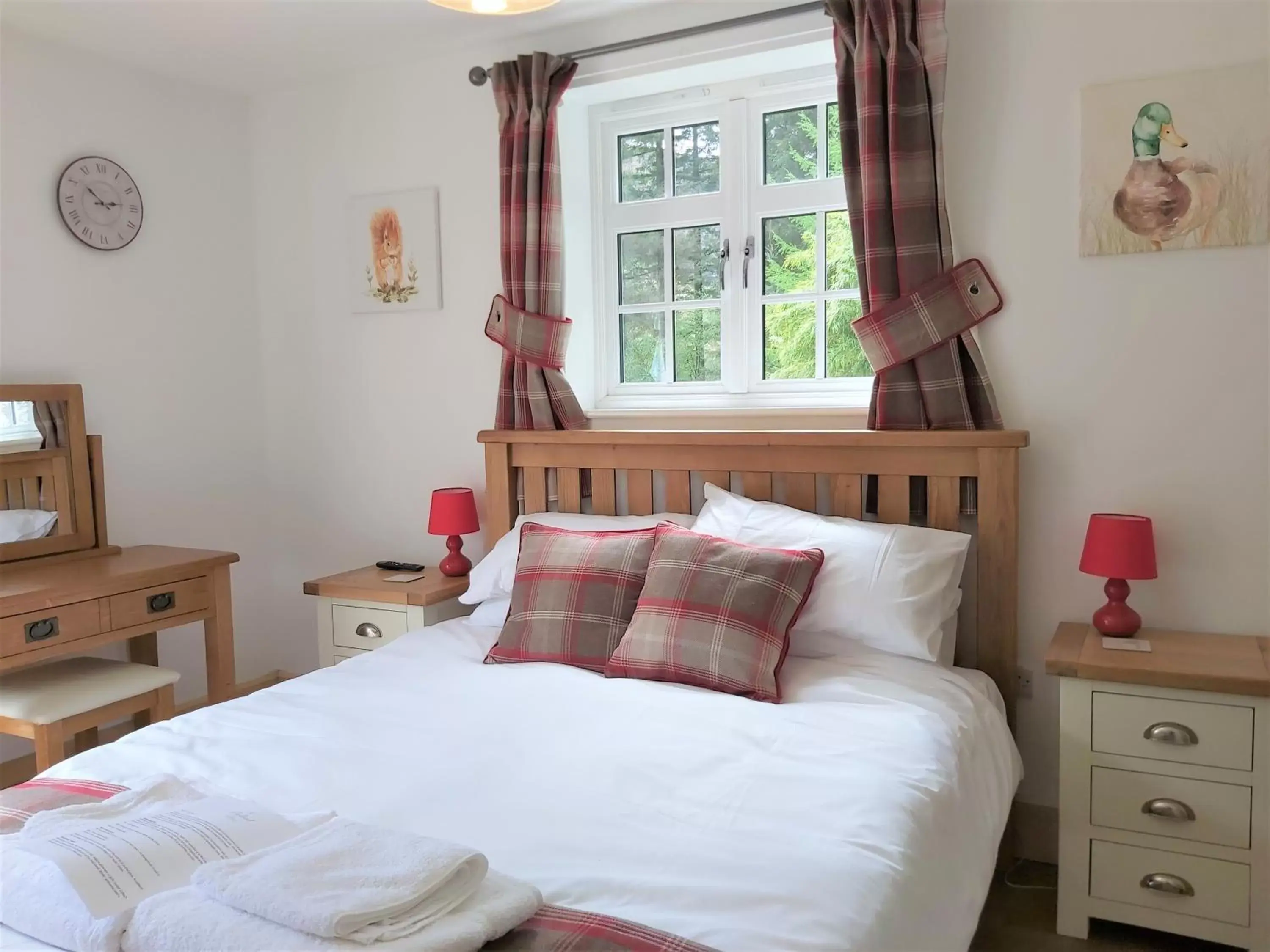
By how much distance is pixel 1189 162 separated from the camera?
2.18 m

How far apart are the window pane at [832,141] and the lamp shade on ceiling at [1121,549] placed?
129 cm

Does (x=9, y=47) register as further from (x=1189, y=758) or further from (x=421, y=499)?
(x=1189, y=758)

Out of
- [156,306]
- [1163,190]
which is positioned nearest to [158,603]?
[156,306]

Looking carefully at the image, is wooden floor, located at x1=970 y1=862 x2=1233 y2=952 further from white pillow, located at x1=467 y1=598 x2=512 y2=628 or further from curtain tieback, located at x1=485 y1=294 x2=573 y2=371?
curtain tieback, located at x1=485 y1=294 x2=573 y2=371

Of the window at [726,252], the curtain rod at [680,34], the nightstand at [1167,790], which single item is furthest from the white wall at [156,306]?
the nightstand at [1167,790]

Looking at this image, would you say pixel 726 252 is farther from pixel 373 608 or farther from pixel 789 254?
pixel 373 608

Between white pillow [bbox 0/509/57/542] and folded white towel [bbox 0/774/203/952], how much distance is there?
5.79 ft

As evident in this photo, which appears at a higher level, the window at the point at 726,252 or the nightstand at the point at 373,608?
the window at the point at 726,252

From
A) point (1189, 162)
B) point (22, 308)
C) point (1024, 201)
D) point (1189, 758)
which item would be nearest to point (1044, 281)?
point (1024, 201)

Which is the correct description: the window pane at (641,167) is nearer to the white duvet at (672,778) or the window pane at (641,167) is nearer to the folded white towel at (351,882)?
the white duvet at (672,778)

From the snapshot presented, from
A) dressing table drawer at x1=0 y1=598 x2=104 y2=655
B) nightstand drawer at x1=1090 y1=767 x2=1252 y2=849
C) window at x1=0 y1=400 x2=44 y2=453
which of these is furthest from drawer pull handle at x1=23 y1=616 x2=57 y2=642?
nightstand drawer at x1=1090 y1=767 x2=1252 y2=849

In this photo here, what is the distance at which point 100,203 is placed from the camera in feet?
10.2

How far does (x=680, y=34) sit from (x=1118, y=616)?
6.56 feet

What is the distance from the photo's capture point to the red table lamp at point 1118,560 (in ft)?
6.92
